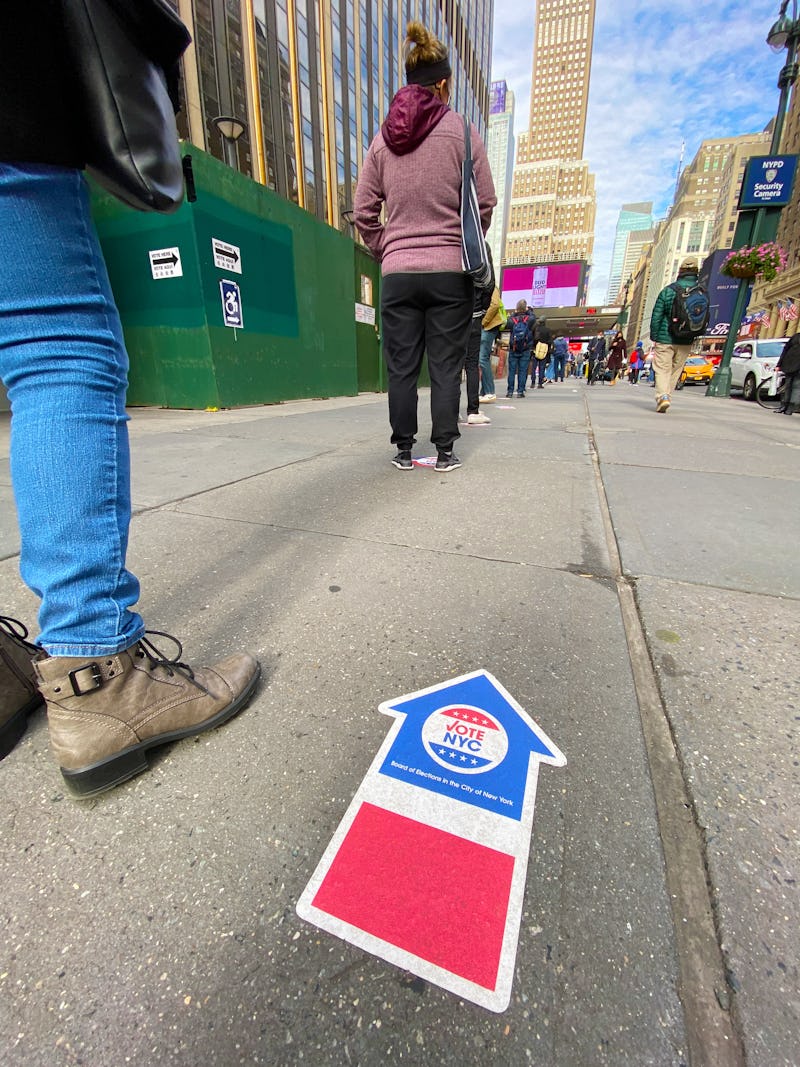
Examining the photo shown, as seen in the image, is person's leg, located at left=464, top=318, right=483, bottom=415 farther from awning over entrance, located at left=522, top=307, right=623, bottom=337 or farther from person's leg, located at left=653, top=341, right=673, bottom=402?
awning over entrance, located at left=522, top=307, right=623, bottom=337

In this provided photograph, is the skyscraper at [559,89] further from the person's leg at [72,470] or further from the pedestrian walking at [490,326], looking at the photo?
the person's leg at [72,470]

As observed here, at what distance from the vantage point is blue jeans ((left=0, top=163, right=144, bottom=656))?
79cm

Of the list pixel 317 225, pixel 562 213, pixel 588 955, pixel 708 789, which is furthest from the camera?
pixel 562 213

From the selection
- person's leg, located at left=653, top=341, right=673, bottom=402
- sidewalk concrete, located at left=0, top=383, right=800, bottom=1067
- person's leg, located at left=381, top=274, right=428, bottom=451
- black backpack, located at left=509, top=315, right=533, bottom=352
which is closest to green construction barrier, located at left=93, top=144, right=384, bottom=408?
black backpack, located at left=509, top=315, right=533, bottom=352

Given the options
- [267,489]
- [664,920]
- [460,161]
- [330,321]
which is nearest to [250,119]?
[330,321]

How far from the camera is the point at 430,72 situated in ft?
9.00

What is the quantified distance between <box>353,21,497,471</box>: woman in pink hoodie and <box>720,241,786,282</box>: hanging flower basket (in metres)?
10.6

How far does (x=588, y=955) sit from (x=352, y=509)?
1968 millimetres

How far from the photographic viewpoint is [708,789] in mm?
869

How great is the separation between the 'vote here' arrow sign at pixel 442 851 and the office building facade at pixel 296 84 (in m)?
8.72

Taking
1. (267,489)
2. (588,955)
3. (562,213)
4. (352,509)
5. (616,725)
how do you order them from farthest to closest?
(562,213)
(267,489)
(352,509)
(616,725)
(588,955)

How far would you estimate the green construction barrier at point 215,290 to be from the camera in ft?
20.1

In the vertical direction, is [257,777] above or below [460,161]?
below

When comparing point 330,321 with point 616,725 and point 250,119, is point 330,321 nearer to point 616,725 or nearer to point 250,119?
point 250,119
